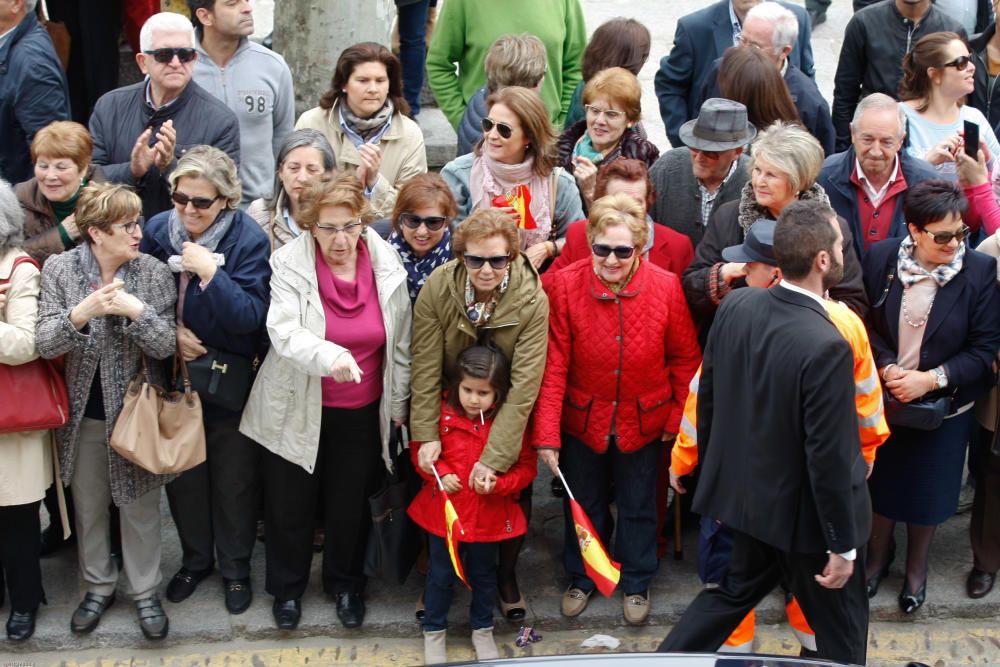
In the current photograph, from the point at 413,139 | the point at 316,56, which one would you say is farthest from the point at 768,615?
the point at 316,56

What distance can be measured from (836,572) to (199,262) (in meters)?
2.63

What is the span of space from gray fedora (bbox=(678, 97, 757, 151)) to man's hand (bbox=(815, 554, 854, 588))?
6.46 ft

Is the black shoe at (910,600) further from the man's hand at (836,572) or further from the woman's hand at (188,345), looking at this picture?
the woman's hand at (188,345)

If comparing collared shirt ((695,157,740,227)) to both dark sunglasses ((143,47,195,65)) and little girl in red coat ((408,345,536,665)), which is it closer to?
little girl in red coat ((408,345,536,665))

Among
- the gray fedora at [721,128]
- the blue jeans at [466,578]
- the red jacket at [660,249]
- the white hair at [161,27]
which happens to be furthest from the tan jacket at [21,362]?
the gray fedora at [721,128]

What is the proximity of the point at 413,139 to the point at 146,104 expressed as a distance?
48.8 inches

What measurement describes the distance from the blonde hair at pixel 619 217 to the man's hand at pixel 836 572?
145 centimetres

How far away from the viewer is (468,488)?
546 cm

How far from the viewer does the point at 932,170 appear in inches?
230

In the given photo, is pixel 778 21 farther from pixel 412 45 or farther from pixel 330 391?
pixel 330 391

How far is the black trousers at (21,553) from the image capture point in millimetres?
5477

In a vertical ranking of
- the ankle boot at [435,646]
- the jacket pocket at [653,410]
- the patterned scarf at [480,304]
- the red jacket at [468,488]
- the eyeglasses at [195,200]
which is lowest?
the ankle boot at [435,646]

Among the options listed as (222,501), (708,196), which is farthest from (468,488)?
(708,196)

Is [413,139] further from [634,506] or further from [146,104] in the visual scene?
[634,506]
